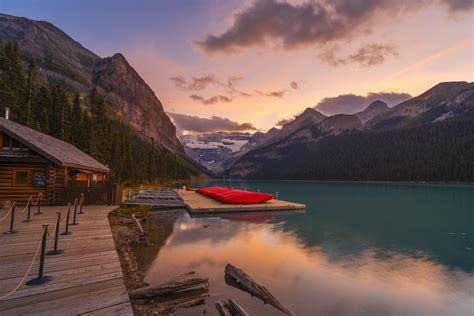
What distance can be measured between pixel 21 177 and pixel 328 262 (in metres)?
25.3

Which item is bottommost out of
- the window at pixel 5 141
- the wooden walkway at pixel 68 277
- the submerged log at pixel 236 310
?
the submerged log at pixel 236 310

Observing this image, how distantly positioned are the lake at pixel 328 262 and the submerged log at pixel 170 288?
2.25ft

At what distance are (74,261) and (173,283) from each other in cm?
371

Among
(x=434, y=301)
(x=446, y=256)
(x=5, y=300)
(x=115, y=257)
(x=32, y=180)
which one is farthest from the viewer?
(x=32, y=180)

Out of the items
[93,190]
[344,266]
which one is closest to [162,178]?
[93,190]

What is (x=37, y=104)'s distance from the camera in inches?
2212

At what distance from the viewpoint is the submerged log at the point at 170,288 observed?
9844mm

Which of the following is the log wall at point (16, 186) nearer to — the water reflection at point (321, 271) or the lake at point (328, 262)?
the lake at point (328, 262)

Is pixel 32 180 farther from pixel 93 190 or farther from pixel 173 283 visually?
pixel 173 283

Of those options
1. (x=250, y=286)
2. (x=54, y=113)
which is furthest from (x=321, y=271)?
(x=54, y=113)

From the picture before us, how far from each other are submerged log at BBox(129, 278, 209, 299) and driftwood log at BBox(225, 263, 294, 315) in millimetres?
1340

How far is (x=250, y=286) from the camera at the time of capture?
37.3ft

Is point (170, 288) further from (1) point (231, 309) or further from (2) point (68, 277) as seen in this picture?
(2) point (68, 277)

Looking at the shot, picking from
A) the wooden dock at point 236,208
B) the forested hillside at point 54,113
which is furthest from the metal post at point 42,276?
the forested hillside at point 54,113
